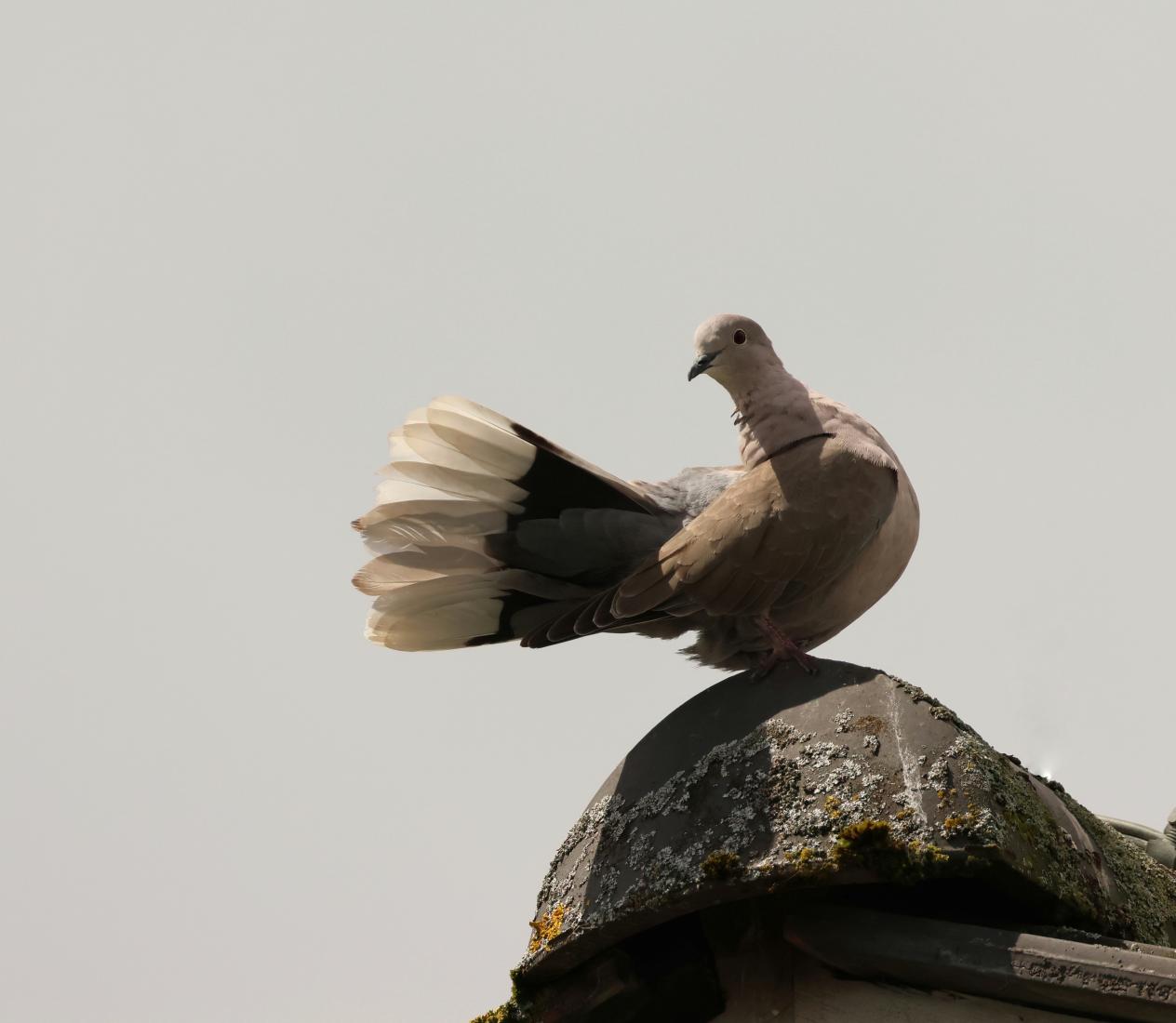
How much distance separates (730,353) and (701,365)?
10cm

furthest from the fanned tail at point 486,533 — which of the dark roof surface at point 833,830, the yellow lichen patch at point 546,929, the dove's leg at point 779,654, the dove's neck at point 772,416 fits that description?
the yellow lichen patch at point 546,929

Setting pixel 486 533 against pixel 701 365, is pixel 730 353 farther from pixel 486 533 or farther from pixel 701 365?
pixel 486 533

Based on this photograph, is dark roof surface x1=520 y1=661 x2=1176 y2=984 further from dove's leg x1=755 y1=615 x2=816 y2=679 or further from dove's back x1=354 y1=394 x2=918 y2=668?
dove's back x1=354 y1=394 x2=918 y2=668

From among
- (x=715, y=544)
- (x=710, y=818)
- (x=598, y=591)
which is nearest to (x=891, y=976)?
(x=710, y=818)

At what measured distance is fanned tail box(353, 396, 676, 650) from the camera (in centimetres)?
493

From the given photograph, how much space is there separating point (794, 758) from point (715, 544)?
3.90 ft

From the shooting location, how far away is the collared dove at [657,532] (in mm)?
4312

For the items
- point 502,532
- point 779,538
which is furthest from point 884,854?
point 502,532

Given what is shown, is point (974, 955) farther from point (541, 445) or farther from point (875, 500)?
point (541, 445)

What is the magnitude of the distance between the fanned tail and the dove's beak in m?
0.50

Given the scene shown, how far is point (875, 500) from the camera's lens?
436cm

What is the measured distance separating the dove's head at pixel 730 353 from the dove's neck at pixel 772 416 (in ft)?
0.11

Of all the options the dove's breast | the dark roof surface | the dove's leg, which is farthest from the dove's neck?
the dark roof surface

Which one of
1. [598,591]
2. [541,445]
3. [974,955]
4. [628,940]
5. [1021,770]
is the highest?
[541,445]
